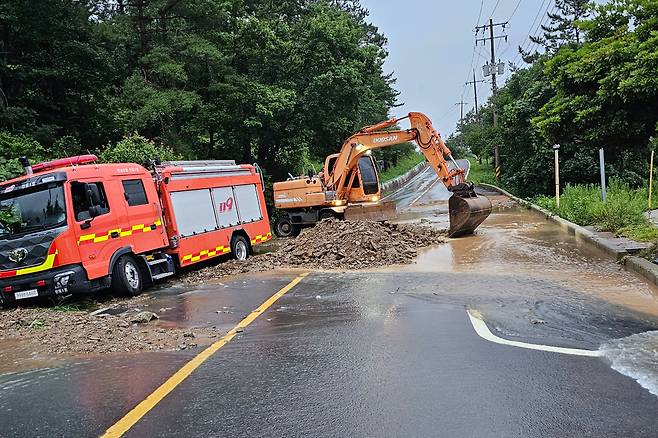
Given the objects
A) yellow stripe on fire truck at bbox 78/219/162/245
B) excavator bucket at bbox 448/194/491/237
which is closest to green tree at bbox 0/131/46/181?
yellow stripe on fire truck at bbox 78/219/162/245

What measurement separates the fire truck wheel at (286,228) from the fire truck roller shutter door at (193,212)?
24.2ft

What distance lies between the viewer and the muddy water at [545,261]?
8.73m

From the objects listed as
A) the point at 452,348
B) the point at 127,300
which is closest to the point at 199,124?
the point at 127,300

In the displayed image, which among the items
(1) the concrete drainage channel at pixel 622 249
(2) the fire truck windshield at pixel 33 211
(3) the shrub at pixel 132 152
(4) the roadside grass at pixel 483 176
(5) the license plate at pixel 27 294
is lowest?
(4) the roadside grass at pixel 483 176

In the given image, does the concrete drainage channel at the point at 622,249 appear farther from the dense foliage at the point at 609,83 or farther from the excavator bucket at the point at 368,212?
the excavator bucket at the point at 368,212

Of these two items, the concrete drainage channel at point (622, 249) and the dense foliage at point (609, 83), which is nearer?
the dense foliage at point (609, 83)

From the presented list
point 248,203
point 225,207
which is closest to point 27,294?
point 225,207

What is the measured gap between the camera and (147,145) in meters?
20.6

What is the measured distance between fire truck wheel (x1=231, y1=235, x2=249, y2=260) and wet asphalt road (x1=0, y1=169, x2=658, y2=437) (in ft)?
17.5

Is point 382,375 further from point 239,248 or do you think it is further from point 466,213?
point 466,213

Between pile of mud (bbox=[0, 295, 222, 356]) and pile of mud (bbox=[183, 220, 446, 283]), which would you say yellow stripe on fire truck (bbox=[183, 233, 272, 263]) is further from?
pile of mud (bbox=[0, 295, 222, 356])

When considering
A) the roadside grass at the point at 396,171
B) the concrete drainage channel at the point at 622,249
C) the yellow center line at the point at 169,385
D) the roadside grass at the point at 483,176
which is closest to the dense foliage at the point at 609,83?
the concrete drainage channel at the point at 622,249

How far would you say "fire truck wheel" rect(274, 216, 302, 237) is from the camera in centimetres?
2136

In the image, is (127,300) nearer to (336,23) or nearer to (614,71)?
(614,71)
